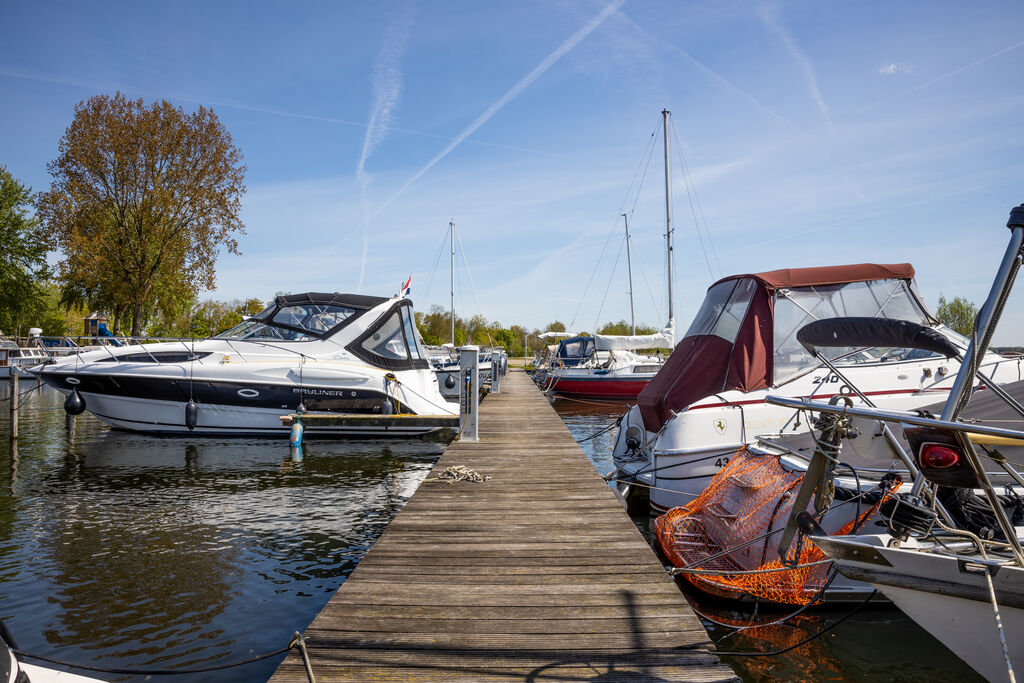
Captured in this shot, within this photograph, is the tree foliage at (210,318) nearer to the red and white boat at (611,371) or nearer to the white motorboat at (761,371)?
the red and white boat at (611,371)

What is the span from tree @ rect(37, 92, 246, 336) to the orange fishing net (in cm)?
2666

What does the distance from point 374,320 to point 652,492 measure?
956cm

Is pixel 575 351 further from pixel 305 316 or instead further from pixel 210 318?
pixel 210 318

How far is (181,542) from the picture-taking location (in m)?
7.18

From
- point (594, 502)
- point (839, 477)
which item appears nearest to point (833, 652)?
point (839, 477)

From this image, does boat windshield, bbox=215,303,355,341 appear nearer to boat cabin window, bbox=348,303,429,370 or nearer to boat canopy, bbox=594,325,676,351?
boat cabin window, bbox=348,303,429,370

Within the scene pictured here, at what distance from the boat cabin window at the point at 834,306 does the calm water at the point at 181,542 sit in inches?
227

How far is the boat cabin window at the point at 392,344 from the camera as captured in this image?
14867 mm

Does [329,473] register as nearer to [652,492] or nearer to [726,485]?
[652,492]

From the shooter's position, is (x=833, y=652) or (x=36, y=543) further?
(x=36, y=543)

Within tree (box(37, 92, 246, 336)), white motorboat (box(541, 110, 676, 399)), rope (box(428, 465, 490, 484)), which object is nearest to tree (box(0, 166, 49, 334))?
tree (box(37, 92, 246, 336))

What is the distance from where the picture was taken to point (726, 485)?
5.82 meters

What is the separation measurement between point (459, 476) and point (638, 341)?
2114 centimetres

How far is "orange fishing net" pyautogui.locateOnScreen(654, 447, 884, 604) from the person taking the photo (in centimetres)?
490
